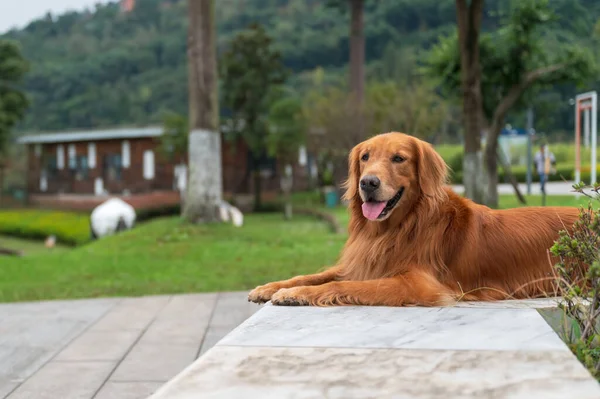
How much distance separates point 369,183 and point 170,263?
25.4ft

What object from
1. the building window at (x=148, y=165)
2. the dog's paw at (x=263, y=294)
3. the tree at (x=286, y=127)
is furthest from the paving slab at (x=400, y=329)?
the building window at (x=148, y=165)

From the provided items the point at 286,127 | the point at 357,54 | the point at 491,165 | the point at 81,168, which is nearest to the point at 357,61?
the point at 357,54

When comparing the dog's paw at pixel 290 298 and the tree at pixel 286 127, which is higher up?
the tree at pixel 286 127

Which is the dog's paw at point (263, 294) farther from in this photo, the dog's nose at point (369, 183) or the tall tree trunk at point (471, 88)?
the tall tree trunk at point (471, 88)

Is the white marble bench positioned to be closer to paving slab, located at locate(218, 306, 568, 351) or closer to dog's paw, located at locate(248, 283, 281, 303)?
paving slab, located at locate(218, 306, 568, 351)

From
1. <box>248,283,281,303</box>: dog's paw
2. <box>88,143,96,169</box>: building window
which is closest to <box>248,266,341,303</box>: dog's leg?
<box>248,283,281,303</box>: dog's paw

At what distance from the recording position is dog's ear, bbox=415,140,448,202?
3521 mm

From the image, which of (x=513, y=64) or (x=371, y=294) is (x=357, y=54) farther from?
(x=371, y=294)

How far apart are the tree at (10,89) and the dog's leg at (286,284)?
37467 mm

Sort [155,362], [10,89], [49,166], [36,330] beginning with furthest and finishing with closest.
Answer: [10,89]
[49,166]
[36,330]
[155,362]

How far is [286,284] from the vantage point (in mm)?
3705

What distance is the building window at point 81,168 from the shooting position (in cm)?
3537

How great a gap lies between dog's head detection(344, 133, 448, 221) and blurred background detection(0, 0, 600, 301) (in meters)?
0.95

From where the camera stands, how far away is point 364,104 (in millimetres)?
27312
